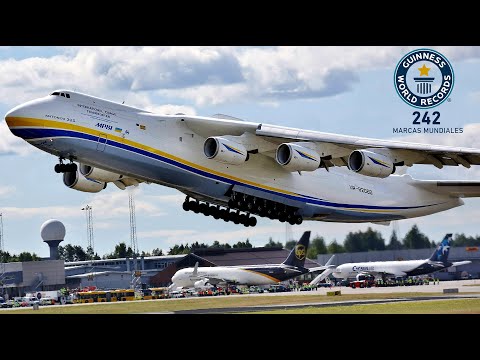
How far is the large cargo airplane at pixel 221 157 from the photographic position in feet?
67.8

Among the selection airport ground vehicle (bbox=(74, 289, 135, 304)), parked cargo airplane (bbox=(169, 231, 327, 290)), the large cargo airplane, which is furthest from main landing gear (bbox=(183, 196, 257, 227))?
parked cargo airplane (bbox=(169, 231, 327, 290))

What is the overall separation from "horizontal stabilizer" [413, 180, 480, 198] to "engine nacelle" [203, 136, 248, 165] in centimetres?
792

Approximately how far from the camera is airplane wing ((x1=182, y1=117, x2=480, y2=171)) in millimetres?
22344

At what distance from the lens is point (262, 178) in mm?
23719

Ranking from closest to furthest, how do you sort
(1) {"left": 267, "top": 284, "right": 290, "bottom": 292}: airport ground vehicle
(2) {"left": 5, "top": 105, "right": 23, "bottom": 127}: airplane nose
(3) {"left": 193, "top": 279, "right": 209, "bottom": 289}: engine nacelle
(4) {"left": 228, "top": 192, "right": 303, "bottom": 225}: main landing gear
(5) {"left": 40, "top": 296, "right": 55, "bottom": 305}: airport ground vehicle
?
(2) {"left": 5, "top": 105, "right": 23, "bottom": 127}: airplane nose → (4) {"left": 228, "top": 192, "right": 303, "bottom": 225}: main landing gear → (5) {"left": 40, "top": 296, "right": 55, "bottom": 305}: airport ground vehicle → (1) {"left": 267, "top": 284, "right": 290, "bottom": 292}: airport ground vehicle → (3) {"left": 193, "top": 279, "right": 209, "bottom": 289}: engine nacelle

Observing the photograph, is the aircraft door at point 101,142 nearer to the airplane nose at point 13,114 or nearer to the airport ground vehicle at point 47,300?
the airplane nose at point 13,114

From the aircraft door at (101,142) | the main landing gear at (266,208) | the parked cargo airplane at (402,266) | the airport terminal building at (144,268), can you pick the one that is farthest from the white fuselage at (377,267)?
the aircraft door at (101,142)

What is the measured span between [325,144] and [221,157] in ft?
9.55

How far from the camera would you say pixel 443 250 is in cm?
4078

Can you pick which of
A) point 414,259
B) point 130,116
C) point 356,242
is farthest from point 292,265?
point 130,116

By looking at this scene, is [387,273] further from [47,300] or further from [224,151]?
[224,151]

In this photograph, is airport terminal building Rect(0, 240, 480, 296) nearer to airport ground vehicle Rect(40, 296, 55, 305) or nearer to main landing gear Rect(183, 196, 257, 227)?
airport ground vehicle Rect(40, 296, 55, 305)
